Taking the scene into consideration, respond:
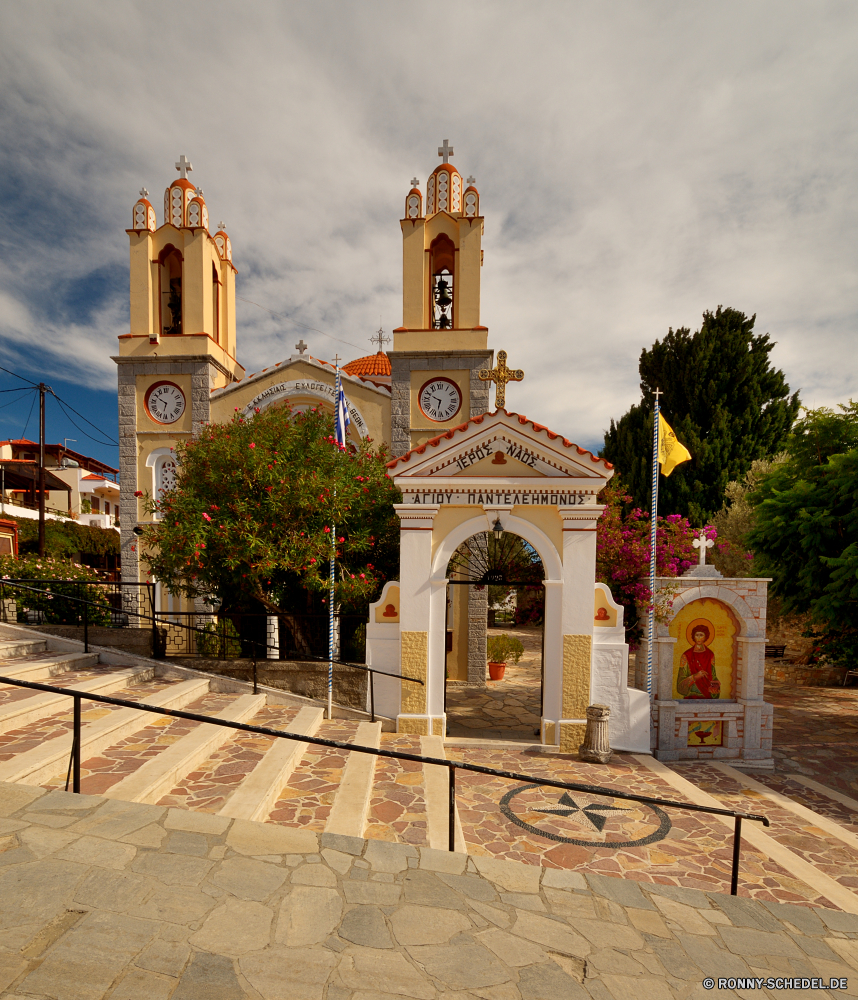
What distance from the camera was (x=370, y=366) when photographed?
63.3ft

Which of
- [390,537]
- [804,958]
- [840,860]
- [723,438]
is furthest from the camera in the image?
[723,438]

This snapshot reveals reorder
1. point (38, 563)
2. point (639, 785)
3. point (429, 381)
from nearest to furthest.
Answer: point (639, 785), point (38, 563), point (429, 381)

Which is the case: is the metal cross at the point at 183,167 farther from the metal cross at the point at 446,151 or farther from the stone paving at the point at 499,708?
the stone paving at the point at 499,708

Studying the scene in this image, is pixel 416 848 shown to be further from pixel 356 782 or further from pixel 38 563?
pixel 38 563

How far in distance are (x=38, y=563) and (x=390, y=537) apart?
28.9ft

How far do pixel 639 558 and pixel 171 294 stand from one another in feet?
48.7

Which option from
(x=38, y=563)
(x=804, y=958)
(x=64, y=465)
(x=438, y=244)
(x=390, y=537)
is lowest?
(x=804, y=958)

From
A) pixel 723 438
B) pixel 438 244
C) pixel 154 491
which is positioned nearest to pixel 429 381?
pixel 438 244

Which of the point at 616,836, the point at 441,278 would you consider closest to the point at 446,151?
the point at 441,278

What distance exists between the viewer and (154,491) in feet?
48.9

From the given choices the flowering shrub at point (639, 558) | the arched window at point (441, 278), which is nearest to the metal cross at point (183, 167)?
the arched window at point (441, 278)

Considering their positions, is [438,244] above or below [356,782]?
above

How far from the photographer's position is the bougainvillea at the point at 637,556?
387 inches

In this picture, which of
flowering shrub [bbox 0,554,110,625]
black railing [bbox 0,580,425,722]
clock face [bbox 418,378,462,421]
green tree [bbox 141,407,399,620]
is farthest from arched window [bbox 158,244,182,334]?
black railing [bbox 0,580,425,722]
